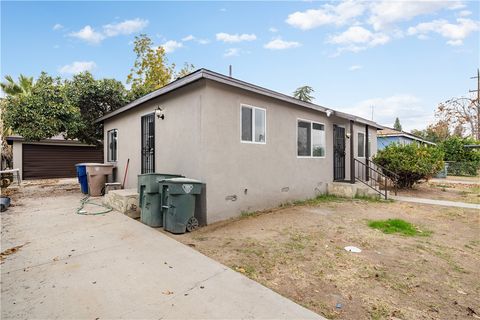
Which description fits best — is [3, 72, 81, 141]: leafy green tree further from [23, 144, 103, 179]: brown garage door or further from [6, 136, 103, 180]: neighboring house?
[23, 144, 103, 179]: brown garage door

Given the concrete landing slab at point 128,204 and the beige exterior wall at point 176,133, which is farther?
the concrete landing slab at point 128,204

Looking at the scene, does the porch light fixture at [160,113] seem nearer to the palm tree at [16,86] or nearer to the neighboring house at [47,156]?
the neighboring house at [47,156]

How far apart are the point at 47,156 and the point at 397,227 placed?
18833mm

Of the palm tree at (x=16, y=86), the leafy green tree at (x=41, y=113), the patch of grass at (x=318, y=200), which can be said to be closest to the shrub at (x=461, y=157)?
the patch of grass at (x=318, y=200)

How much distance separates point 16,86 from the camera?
53.4ft

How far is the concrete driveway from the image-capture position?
227cm

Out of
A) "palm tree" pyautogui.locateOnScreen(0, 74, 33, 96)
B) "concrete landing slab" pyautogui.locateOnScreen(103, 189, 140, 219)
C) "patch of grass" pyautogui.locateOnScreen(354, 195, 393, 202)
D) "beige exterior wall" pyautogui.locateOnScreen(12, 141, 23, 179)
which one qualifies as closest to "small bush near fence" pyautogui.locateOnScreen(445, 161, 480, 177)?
"patch of grass" pyautogui.locateOnScreen(354, 195, 393, 202)

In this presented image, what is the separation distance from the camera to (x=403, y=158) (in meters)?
A: 10.0

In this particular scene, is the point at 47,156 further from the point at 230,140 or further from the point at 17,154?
the point at 230,140

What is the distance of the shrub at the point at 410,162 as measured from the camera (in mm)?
9828

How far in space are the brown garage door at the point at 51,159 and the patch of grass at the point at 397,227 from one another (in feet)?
58.6

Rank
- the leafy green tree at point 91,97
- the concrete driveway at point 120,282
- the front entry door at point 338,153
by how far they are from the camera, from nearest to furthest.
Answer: the concrete driveway at point 120,282
the front entry door at point 338,153
the leafy green tree at point 91,97

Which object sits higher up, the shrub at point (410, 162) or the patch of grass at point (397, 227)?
the shrub at point (410, 162)

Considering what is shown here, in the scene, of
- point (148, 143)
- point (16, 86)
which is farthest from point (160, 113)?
point (16, 86)
